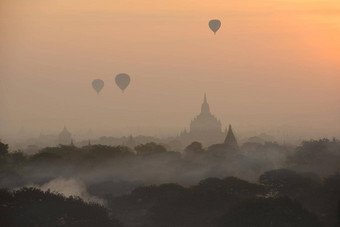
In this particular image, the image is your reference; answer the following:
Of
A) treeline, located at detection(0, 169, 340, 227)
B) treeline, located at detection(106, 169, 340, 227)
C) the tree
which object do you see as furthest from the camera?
treeline, located at detection(106, 169, 340, 227)

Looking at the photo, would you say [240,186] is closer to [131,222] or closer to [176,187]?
[176,187]

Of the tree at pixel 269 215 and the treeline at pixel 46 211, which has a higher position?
the treeline at pixel 46 211

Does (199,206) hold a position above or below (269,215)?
above

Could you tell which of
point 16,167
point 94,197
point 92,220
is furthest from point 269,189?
point 16,167

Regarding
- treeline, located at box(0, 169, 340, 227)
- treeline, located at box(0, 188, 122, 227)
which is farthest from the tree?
treeline, located at box(0, 188, 122, 227)

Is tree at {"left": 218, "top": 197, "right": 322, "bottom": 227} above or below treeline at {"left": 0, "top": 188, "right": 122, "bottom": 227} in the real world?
below

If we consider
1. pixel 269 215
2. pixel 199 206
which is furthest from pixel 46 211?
pixel 269 215

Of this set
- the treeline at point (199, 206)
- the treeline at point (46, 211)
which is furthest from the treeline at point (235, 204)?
the treeline at point (46, 211)

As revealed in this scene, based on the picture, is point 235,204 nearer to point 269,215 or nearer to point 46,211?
point 269,215

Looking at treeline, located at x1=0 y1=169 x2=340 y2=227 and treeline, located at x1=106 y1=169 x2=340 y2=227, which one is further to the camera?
treeline, located at x1=106 y1=169 x2=340 y2=227

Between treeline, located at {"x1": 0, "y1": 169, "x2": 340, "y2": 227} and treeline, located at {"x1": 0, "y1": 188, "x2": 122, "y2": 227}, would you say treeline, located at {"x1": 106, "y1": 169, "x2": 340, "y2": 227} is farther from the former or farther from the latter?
treeline, located at {"x1": 0, "y1": 188, "x2": 122, "y2": 227}

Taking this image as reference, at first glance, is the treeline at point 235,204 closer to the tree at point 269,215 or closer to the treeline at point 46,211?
the tree at point 269,215
